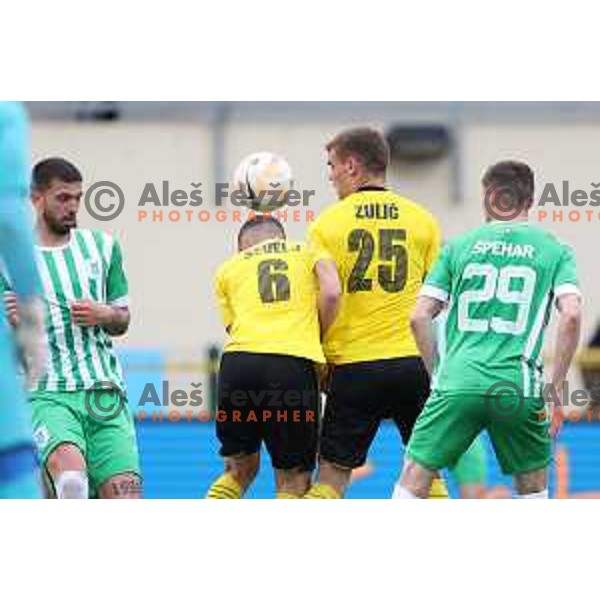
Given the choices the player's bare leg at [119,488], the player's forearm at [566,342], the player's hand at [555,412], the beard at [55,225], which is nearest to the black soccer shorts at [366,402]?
the player's hand at [555,412]

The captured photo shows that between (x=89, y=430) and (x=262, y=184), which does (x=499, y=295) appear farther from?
(x=89, y=430)

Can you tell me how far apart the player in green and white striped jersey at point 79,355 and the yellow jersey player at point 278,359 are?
56 centimetres

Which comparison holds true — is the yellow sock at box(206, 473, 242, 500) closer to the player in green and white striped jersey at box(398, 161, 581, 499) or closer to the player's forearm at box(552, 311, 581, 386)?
the player in green and white striped jersey at box(398, 161, 581, 499)

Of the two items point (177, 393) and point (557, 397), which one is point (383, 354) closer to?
point (557, 397)

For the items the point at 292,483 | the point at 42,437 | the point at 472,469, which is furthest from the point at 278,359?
the point at 472,469

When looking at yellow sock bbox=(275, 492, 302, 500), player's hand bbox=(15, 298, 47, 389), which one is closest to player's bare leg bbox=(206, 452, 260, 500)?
yellow sock bbox=(275, 492, 302, 500)

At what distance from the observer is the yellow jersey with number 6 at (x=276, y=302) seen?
10.1 meters

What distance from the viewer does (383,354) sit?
33.3 ft

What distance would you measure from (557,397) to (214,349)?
290 cm

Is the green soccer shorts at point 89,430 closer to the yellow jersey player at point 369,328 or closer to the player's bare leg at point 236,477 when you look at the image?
the player's bare leg at point 236,477

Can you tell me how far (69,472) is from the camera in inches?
390

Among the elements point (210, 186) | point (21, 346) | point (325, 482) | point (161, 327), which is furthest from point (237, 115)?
point (21, 346)

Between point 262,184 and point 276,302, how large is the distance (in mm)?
727

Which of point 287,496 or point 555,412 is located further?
point 287,496
